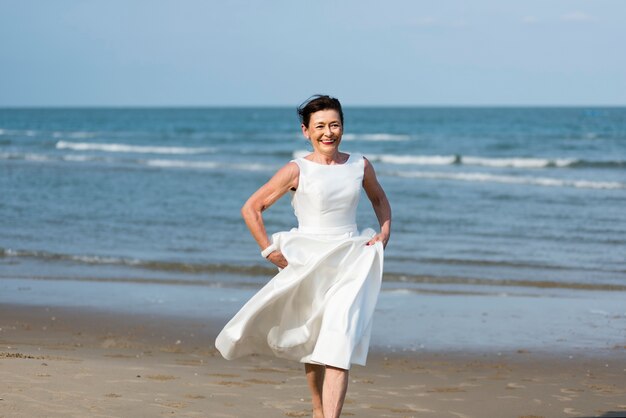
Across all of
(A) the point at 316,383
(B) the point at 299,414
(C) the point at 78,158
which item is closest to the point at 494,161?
(C) the point at 78,158

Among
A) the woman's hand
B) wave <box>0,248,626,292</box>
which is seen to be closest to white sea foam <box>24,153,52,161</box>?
wave <box>0,248,626,292</box>

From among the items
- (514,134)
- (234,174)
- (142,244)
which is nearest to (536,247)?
(142,244)

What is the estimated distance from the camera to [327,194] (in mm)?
5000

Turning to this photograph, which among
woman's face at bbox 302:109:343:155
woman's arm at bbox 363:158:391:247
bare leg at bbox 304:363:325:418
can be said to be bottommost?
bare leg at bbox 304:363:325:418

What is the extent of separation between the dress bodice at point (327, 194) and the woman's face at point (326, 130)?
0.09 meters

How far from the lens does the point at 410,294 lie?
11320 mm

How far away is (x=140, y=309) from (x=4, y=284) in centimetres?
242

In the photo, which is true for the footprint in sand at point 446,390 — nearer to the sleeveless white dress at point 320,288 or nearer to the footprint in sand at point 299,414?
the footprint in sand at point 299,414

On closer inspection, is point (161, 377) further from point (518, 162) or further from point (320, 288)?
point (518, 162)

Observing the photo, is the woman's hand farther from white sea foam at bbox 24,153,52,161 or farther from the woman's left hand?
white sea foam at bbox 24,153,52,161

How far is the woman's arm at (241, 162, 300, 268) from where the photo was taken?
5.02 meters

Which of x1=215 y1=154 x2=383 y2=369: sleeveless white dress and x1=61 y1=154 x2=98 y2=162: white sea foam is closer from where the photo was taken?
x1=215 y1=154 x2=383 y2=369: sleeveless white dress

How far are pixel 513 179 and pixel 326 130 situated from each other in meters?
25.3

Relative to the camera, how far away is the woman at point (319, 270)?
4.84 meters
